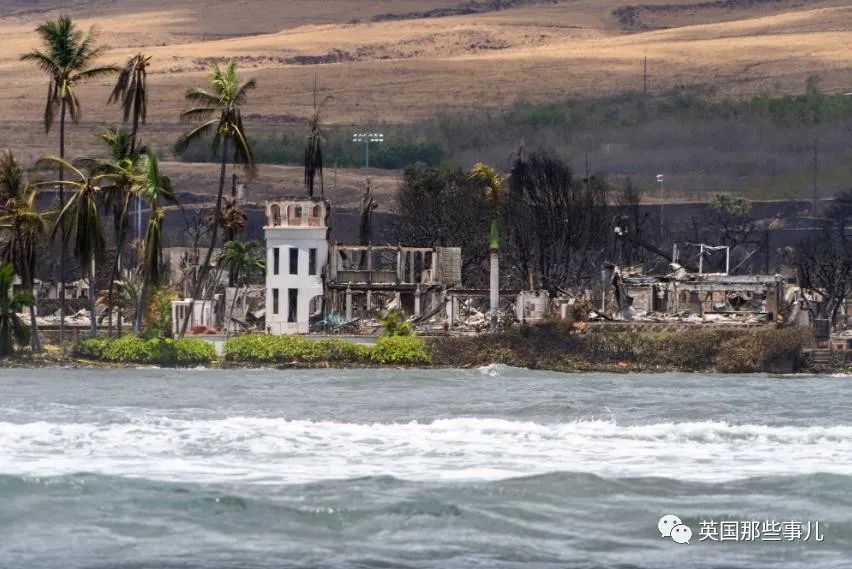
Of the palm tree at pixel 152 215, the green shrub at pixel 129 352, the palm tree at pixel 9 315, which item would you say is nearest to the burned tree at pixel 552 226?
the palm tree at pixel 152 215

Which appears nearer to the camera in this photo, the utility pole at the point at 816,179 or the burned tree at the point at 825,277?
the burned tree at the point at 825,277

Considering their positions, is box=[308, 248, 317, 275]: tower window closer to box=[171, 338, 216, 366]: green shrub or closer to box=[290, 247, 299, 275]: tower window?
box=[290, 247, 299, 275]: tower window

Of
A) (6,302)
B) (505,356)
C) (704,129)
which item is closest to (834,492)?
(505,356)

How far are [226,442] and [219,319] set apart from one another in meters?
44.9

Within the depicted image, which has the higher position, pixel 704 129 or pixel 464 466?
pixel 704 129

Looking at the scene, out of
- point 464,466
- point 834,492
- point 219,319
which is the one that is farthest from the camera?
point 219,319

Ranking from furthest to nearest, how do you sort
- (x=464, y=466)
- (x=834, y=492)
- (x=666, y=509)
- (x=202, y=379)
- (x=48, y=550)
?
(x=202, y=379) < (x=464, y=466) < (x=834, y=492) < (x=666, y=509) < (x=48, y=550)

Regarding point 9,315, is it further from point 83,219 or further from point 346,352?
point 346,352

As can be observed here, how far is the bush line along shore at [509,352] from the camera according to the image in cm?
6481

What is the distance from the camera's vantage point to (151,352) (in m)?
64.9

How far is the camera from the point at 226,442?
3662 centimetres

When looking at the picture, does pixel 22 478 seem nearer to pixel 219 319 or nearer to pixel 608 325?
pixel 608 325

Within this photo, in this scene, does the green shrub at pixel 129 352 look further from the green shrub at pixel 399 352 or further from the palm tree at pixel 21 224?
the green shrub at pixel 399 352

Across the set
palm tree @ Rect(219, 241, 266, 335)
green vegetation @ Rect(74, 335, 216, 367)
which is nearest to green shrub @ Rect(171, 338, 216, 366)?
green vegetation @ Rect(74, 335, 216, 367)
